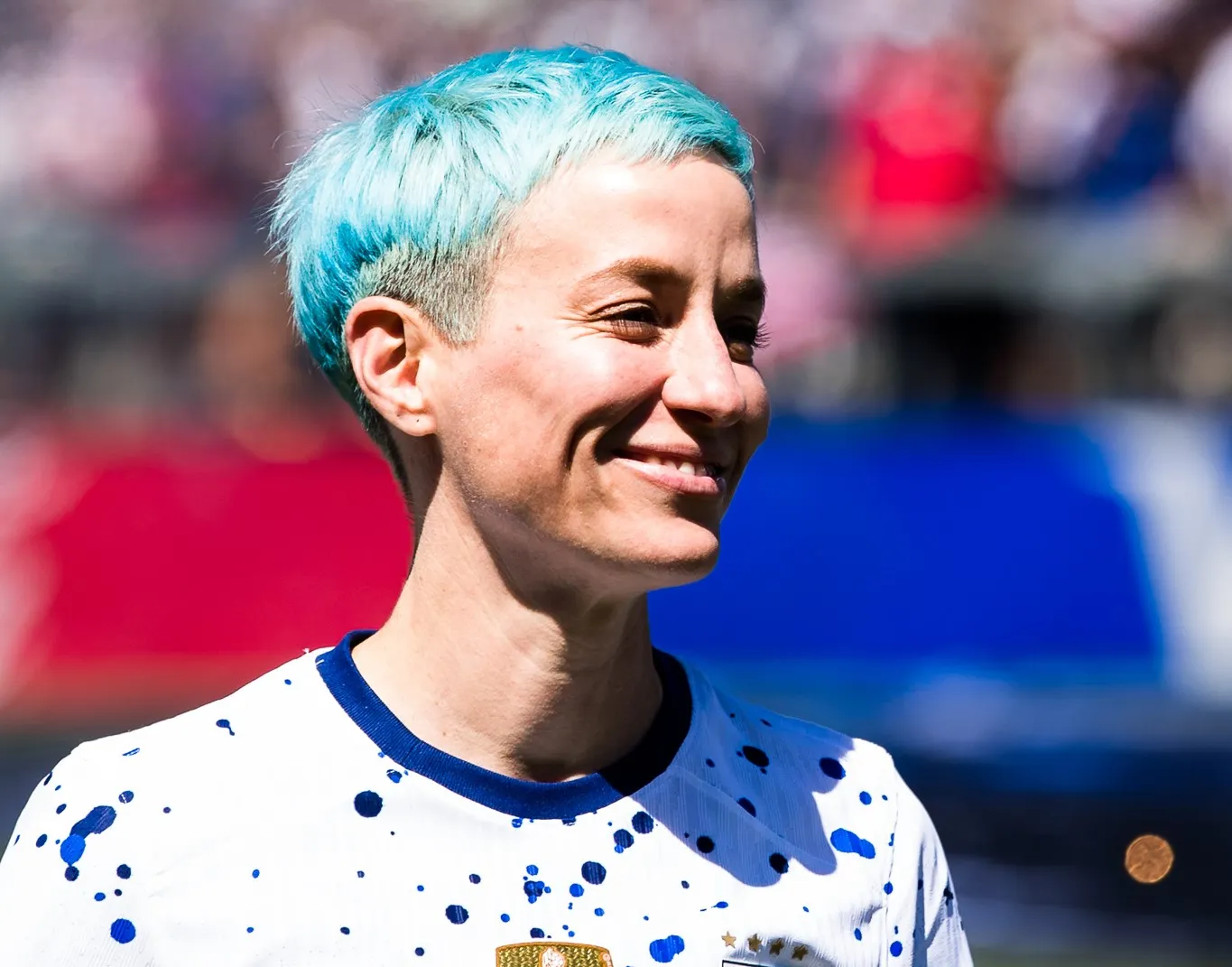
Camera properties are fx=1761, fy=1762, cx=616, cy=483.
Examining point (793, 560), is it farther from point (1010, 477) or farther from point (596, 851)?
point (596, 851)

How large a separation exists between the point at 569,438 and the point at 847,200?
221 inches

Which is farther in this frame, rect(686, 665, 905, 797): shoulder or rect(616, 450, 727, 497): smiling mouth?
rect(686, 665, 905, 797): shoulder

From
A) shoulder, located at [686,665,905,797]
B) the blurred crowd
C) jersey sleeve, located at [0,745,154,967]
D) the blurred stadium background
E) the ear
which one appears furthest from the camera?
the blurred crowd

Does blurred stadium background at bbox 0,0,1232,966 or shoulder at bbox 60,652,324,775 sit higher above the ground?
blurred stadium background at bbox 0,0,1232,966

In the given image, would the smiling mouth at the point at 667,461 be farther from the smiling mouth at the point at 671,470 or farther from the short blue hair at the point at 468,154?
the short blue hair at the point at 468,154

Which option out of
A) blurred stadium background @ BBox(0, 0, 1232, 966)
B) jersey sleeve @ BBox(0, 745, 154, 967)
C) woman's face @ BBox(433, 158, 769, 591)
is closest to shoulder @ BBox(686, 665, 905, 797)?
woman's face @ BBox(433, 158, 769, 591)

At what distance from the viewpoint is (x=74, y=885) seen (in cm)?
175

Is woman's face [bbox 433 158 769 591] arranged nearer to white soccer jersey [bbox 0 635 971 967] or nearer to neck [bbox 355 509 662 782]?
neck [bbox 355 509 662 782]

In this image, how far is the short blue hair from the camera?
185 centimetres

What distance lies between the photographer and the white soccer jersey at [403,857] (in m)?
1.75

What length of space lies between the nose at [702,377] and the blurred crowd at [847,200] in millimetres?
4874

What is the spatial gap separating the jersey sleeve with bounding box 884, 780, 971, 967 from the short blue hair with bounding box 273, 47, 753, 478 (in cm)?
77

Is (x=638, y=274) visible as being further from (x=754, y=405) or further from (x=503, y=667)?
(x=503, y=667)

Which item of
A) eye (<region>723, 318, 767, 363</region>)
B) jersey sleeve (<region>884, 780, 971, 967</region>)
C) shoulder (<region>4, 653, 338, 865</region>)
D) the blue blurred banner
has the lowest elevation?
shoulder (<region>4, 653, 338, 865</region>)
